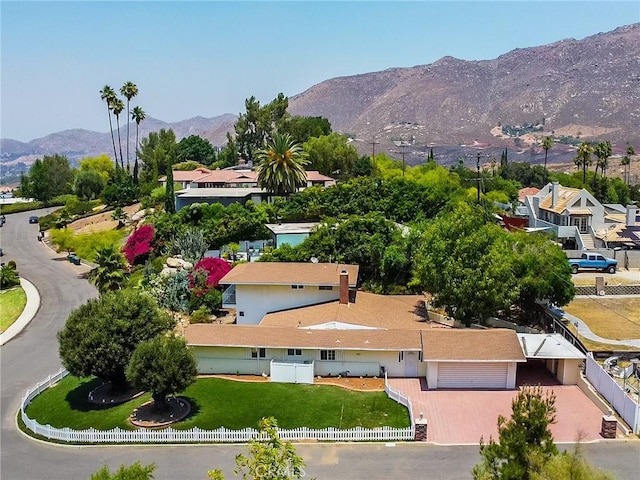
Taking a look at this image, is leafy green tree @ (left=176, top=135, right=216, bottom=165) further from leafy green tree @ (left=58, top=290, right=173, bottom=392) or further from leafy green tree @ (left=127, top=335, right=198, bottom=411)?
leafy green tree @ (left=127, top=335, right=198, bottom=411)

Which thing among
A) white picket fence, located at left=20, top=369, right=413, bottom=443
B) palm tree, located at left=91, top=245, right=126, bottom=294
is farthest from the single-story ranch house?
palm tree, located at left=91, top=245, right=126, bottom=294

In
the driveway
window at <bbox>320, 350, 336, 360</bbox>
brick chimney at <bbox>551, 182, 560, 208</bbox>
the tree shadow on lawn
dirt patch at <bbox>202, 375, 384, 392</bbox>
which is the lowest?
the driveway

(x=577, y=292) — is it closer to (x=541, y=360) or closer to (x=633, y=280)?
(x=633, y=280)

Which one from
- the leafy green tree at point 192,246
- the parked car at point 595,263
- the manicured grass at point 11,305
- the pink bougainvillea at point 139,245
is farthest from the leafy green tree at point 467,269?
the manicured grass at point 11,305

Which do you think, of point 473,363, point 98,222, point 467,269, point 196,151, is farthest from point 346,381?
point 196,151

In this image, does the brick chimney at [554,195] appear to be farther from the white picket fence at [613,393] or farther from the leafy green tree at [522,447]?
the leafy green tree at [522,447]

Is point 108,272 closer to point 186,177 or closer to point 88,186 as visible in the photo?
point 186,177

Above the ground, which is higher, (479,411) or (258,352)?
(258,352)
